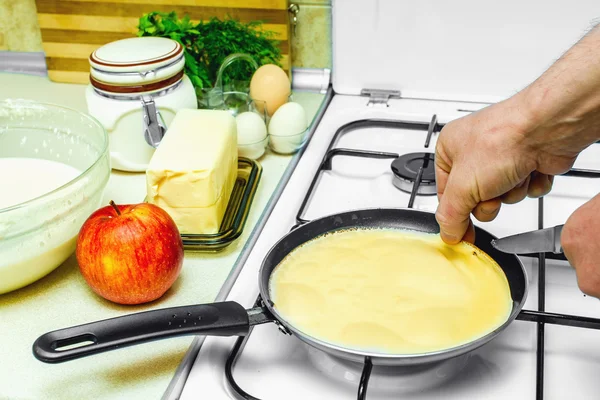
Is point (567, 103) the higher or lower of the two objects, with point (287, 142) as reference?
higher

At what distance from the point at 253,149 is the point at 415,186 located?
23cm

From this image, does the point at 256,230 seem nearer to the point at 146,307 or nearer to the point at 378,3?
the point at 146,307

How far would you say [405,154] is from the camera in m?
0.90

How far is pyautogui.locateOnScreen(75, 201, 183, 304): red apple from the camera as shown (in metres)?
0.62

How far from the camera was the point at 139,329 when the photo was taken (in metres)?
0.54

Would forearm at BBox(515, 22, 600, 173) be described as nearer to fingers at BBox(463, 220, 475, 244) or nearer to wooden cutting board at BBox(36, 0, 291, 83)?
fingers at BBox(463, 220, 475, 244)

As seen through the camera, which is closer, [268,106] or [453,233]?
[453,233]

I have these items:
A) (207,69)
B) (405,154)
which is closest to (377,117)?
(405,154)

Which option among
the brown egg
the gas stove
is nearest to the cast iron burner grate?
the gas stove

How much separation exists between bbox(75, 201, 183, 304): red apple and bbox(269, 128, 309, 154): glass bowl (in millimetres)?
289

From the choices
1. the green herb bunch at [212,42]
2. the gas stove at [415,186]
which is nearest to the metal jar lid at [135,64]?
the green herb bunch at [212,42]

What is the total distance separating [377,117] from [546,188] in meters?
0.39

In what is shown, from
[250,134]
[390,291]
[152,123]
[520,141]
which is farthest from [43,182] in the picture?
[520,141]

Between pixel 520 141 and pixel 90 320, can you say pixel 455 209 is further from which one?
pixel 90 320
